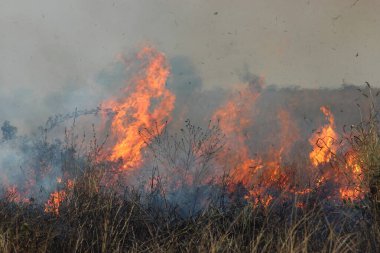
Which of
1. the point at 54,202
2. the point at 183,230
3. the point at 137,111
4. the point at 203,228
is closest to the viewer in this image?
the point at 203,228

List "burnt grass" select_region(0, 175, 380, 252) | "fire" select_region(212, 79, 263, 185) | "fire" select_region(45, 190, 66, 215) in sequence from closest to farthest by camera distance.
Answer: "burnt grass" select_region(0, 175, 380, 252) → "fire" select_region(45, 190, 66, 215) → "fire" select_region(212, 79, 263, 185)

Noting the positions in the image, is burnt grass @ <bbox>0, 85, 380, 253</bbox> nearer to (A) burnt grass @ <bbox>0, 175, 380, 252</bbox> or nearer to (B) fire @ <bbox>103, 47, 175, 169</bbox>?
(A) burnt grass @ <bbox>0, 175, 380, 252</bbox>

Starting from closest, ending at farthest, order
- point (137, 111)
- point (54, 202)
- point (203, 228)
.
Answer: point (203, 228) → point (54, 202) → point (137, 111)

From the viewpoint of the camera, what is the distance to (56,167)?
1362cm

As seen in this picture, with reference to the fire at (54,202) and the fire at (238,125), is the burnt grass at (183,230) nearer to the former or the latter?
the fire at (54,202)

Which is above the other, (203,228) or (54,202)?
(54,202)

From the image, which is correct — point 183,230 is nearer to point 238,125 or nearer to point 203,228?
point 203,228

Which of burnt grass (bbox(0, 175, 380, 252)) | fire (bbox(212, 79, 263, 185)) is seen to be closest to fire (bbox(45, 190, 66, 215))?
burnt grass (bbox(0, 175, 380, 252))

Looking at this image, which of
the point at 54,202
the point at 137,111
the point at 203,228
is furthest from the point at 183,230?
the point at 137,111

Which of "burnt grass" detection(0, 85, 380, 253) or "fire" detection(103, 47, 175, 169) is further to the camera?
"fire" detection(103, 47, 175, 169)

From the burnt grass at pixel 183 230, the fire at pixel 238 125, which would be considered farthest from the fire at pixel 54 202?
the fire at pixel 238 125

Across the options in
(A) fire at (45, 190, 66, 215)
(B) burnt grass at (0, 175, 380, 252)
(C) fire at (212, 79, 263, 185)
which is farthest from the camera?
(C) fire at (212, 79, 263, 185)

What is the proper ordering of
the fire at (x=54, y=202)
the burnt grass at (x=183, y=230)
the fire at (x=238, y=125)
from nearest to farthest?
the burnt grass at (x=183, y=230) < the fire at (x=54, y=202) < the fire at (x=238, y=125)

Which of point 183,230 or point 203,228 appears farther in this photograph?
point 183,230
